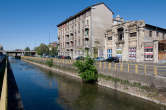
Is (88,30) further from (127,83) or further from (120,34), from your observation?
(127,83)

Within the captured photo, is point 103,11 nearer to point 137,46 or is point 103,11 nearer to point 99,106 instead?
point 137,46

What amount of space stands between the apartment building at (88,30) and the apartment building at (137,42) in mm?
5971

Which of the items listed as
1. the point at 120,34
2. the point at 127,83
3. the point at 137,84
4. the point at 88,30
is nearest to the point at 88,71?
the point at 127,83

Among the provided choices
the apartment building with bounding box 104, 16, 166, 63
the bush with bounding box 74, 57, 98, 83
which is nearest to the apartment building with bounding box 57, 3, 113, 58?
the apartment building with bounding box 104, 16, 166, 63

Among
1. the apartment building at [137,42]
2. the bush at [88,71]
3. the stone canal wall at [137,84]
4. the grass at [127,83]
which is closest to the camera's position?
the stone canal wall at [137,84]

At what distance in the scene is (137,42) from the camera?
97.8 ft

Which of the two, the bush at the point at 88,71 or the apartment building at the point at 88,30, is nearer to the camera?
the bush at the point at 88,71

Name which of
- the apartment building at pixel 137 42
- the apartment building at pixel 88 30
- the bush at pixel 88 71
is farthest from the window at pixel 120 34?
the bush at pixel 88 71

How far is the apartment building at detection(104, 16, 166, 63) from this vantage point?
2748 centimetres

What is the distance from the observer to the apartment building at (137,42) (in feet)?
90.2

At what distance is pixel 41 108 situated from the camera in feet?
34.9

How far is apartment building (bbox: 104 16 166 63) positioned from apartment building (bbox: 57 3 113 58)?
19.6 ft

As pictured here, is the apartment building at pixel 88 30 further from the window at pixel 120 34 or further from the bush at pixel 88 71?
the bush at pixel 88 71

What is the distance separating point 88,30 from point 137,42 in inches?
736
